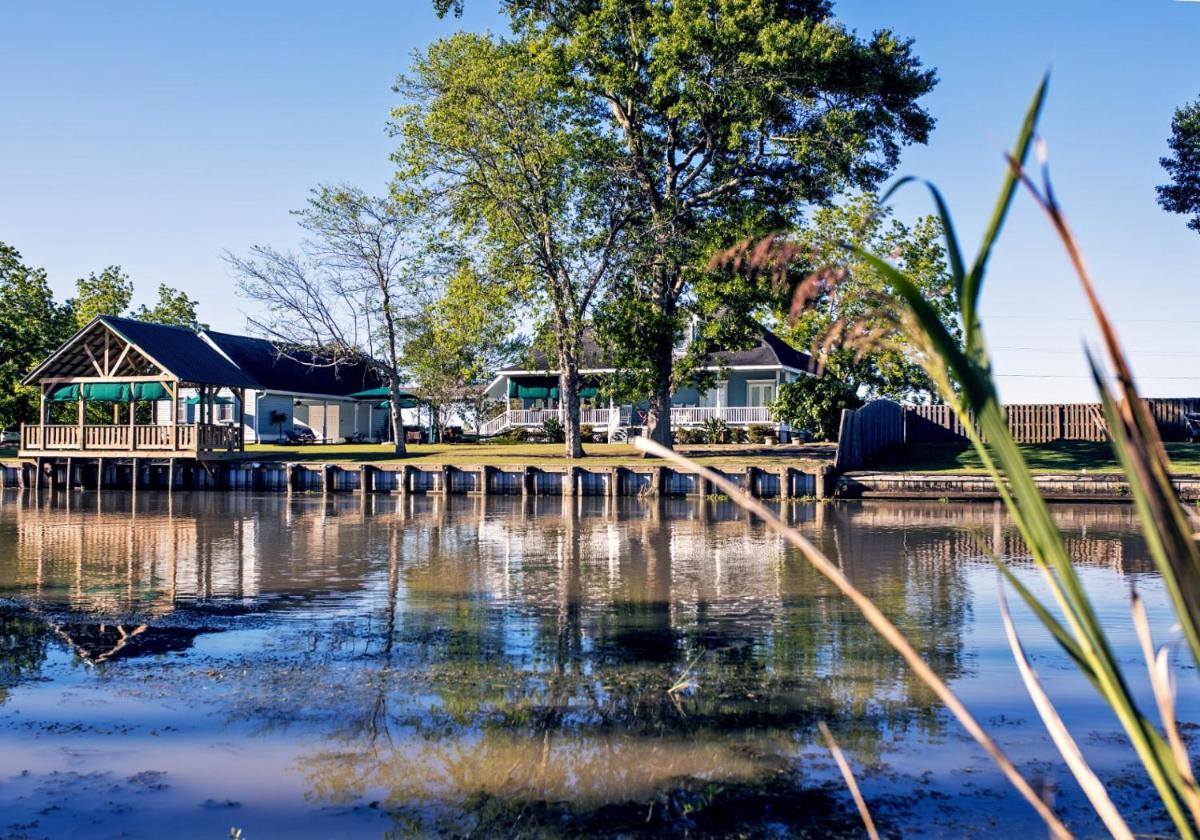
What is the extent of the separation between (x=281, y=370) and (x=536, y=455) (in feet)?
65.7

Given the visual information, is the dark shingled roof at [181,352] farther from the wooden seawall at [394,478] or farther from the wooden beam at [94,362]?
the wooden seawall at [394,478]

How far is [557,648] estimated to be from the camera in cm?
958

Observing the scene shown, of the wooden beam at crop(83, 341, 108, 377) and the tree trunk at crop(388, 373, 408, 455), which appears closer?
the wooden beam at crop(83, 341, 108, 377)

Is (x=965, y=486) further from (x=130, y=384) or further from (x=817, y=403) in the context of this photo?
(x=130, y=384)

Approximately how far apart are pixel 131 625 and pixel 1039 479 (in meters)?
25.2

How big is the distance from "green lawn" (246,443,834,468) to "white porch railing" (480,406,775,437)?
4069mm

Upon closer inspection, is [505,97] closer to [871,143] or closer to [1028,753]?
[871,143]

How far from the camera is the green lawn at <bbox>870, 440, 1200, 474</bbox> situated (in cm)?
3259

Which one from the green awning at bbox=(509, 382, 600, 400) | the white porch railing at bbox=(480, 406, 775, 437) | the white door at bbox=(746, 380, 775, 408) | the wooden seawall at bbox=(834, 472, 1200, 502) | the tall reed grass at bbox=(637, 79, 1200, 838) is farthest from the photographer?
the green awning at bbox=(509, 382, 600, 400)

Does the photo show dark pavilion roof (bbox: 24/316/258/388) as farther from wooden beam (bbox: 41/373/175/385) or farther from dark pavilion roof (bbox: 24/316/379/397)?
wooden beam (bbox: 41/373/175/385)

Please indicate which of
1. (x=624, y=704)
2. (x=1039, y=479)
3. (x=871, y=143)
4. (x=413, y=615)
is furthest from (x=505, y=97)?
(x=624, y=704)

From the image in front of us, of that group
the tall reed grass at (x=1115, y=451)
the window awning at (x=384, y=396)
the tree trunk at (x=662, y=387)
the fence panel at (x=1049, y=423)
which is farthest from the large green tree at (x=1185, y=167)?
the tall reed grass at (x=1115, y=451)

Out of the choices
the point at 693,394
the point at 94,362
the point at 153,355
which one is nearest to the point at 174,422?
the point at 153,355

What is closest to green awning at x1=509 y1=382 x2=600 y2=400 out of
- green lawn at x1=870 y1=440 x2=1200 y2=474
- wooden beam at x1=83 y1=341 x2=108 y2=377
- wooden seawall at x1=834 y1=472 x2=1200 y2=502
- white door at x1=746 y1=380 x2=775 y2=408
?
white door at x1=746 y1=380 x2=775 y2=408
